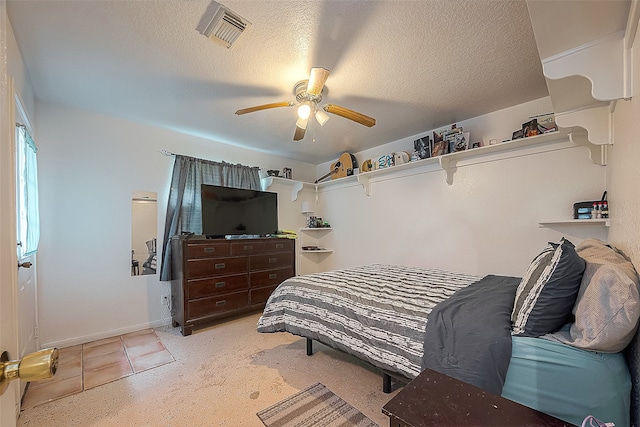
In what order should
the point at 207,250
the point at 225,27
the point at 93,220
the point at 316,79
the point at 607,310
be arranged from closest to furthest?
the point at 607,310 → the point at 225,27 → the point at 316,79 → the point at 93,220 → the point at 207,250

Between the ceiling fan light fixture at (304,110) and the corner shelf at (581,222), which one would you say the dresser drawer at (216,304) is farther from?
the corner shelf at (581,222)

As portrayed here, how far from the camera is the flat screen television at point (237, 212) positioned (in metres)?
3.27

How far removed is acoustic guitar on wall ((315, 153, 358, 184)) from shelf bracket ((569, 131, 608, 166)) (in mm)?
2530

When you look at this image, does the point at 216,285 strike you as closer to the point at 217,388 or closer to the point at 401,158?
the point at 217,388

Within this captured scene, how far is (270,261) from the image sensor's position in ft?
11.8

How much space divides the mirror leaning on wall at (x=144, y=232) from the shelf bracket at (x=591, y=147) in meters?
4.32

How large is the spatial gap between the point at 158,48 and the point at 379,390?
2.87 metres

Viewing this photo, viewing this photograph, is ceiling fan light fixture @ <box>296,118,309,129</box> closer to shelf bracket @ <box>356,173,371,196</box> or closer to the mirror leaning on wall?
shelf bracket @ <box>356,173,371,196</box>

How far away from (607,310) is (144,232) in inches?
152

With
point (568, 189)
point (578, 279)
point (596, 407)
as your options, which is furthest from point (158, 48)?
point (568, 189)

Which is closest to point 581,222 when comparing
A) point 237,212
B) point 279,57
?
point 279,57

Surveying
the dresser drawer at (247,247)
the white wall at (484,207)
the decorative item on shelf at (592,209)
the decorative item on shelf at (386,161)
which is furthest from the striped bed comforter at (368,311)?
the decorative item on shelf at (386,161)

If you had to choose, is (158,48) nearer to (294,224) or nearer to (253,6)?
(253,6)

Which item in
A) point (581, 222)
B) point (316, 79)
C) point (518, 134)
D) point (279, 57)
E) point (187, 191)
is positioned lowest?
point (581, 222)
